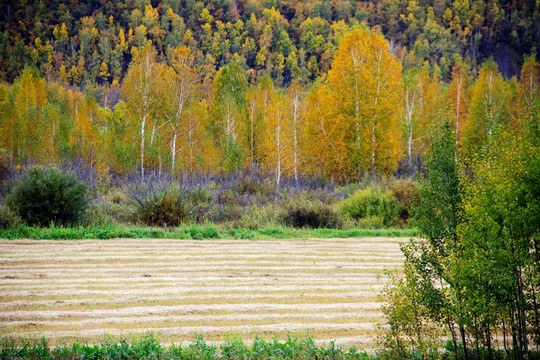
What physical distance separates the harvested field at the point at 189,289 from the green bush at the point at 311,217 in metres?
2.66

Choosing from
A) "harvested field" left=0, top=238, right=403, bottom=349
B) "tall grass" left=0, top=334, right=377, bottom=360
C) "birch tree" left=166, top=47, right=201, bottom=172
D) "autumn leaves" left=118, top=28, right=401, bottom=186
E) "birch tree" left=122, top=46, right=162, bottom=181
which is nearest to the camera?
"tall grass" left=0, top=334, right=377, bottom=360

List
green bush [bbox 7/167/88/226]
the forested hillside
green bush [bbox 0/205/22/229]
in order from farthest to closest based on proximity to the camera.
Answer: the forested hillside, green bush [bbox 7/167/88/226], green bush [bbox 0/205/22/229]

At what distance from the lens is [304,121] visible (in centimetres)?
2564

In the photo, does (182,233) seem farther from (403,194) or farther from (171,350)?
(403,194)

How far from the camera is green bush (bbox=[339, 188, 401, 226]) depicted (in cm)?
1271

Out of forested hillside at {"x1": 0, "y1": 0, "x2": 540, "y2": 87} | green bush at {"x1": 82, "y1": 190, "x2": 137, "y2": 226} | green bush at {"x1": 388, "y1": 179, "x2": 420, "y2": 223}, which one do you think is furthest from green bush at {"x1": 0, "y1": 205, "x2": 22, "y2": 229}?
forested hillside at {"x1": 0, "y1": 0, "x2": 540, "y2": 87}

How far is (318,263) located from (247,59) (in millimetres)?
98674

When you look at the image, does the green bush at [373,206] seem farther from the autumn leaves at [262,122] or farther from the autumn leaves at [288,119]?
the autumn leaves at [288,119]

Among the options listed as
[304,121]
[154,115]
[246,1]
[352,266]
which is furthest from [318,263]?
[246,1]

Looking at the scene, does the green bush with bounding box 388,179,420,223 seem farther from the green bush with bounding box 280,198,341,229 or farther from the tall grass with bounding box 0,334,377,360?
the tall grass with bounding box 0,334,377,360

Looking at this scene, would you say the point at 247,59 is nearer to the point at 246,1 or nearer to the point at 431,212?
the point at 246,1

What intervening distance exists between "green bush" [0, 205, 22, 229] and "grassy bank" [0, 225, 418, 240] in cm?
27

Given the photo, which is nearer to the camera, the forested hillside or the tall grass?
the tall grass

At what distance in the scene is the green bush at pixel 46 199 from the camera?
10.6m
